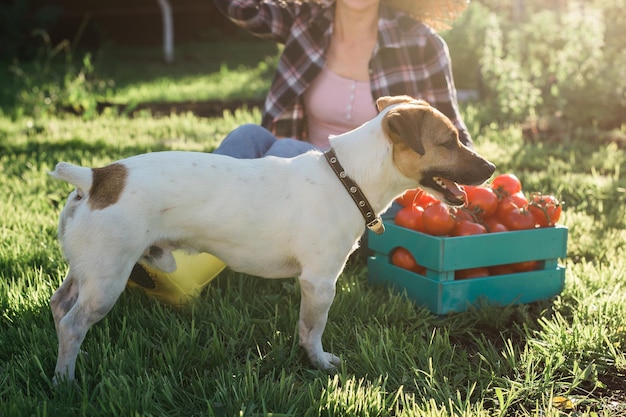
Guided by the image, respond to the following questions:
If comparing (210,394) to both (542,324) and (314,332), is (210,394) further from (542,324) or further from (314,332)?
(542,324)

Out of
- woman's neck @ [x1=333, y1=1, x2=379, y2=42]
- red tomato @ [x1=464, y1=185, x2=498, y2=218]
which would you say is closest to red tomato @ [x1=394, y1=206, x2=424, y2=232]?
red tomato @ [x1=464, y1=185, x2=498, y2=218]

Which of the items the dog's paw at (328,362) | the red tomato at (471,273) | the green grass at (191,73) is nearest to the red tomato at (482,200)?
the red tomato at (471,273)

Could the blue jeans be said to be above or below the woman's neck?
below

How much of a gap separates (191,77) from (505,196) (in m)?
9.94

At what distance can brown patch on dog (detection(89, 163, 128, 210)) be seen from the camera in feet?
9.27

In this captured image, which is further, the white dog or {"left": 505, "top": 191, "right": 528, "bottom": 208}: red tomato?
{"left": 505, "top": 191, "right": 528, "bottom": 208}: red tomato

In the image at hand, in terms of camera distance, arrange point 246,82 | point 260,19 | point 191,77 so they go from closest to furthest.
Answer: point 260,19, point 246,82, point 191,77

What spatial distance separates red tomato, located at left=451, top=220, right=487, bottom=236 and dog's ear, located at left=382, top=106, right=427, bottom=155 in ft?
3.17

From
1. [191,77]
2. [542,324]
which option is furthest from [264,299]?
[191,77]

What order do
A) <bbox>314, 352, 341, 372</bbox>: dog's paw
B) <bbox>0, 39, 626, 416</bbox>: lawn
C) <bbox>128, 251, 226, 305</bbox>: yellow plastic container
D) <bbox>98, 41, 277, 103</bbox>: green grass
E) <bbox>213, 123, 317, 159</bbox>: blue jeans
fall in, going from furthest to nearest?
<bbox>98, 41, 277, 103</bbox>: green grass, <bbox>213, 123, 317, 159</bbox>: blue jeans, <bbox>128, 251, 226, 305</bbox>: yellow plastic container, <bbox>314, 352, 341, 372</bbox>: dog's paw, <bbox>0, 39, 626, 416</bbox>: lawn

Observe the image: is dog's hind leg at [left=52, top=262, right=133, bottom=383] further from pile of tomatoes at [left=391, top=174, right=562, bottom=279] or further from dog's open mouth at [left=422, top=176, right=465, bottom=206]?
pile of tomatoes at [left=391, top=174, right=562, bottom=279]

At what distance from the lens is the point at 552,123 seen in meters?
8.20

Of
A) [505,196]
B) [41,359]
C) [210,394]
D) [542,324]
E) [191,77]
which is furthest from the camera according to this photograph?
[191,77]

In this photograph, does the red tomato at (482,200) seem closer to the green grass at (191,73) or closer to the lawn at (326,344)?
the lawn at (326,344)
